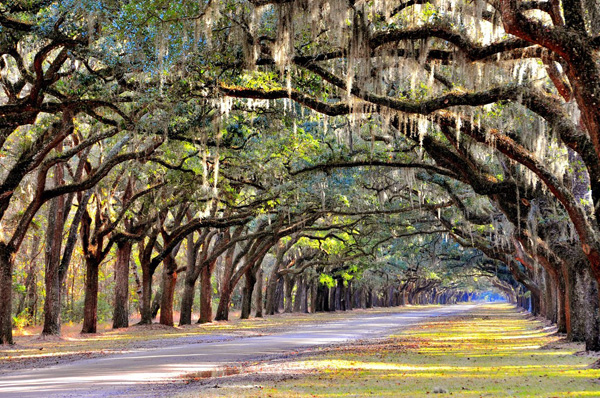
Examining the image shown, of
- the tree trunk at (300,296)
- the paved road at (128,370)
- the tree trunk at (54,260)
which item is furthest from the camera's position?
the tree trunk at (300,296)

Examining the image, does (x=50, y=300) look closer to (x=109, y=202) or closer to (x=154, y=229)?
(x=109, y=202)

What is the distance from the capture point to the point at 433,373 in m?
10.9

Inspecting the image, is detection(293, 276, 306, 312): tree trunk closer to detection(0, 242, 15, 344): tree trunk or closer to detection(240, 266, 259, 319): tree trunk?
detection(240, 266, 259, 319): tree trunk

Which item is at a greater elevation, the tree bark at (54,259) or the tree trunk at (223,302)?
the tree bark at (54,259)

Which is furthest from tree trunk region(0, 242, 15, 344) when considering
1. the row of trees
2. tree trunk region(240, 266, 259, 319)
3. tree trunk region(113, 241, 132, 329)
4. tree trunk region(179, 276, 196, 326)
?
tree trunk region(240, 266, 259, 319)

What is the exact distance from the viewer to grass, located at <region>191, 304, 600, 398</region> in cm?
851

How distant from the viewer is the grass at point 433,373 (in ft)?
27.9

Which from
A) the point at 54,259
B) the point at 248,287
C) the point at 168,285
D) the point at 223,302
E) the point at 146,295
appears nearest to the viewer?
the point at 54,259

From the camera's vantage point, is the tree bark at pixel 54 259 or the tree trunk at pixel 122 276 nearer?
the tree bark at pixel 54 259

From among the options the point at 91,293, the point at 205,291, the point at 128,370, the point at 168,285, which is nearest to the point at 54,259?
the point at 91,293

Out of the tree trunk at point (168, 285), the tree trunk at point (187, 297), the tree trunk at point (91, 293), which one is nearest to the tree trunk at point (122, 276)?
the tree trunk at point (91, 293)

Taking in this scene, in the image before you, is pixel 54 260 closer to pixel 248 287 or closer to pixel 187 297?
pixel 187 297

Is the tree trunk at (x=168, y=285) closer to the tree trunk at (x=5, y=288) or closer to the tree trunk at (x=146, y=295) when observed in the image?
the tree trunk at (x=146, y=295)

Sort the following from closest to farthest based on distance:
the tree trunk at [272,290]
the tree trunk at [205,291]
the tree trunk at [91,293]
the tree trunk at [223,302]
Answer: the tree trunk at [91,293] → the tree trunk at [205,291] → the tree trunk at [223,302] → the tree trunk at [272,290]
